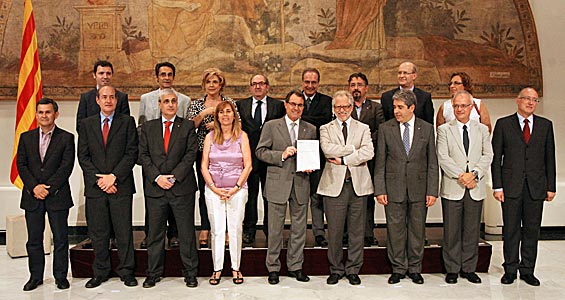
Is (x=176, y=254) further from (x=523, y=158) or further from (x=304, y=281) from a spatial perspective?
(x=523, y=158)

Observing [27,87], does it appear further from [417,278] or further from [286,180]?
[417,278]

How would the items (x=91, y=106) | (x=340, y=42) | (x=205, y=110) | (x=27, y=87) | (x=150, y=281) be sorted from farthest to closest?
(x=340, y=42) < (x=27, y=87) < (x=91, y=106) < (x=205, y=110) < (x=150, y=281)

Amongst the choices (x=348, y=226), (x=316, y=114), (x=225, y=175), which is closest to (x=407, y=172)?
(x=348, y=226)

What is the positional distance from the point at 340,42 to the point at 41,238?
4.48 meters

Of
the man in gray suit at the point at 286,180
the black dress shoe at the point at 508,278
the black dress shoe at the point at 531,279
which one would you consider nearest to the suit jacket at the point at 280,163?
the man in gray suit at the point at 286,180

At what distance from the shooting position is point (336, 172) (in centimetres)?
513

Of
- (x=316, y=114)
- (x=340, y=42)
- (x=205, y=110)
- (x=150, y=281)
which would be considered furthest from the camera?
(x=340, y=42)

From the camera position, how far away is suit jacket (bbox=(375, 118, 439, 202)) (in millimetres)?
5121

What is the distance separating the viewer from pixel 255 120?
5637mm

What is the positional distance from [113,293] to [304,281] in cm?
172

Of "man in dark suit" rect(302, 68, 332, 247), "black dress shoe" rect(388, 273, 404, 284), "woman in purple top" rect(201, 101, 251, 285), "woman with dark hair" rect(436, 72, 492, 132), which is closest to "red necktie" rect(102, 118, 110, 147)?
"woman in purple top" rect(201, 101, 251, 285)

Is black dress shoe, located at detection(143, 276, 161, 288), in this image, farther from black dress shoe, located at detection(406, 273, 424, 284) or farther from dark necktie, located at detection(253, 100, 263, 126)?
black dress shoe, located at detection(406, 273, 424, 284)

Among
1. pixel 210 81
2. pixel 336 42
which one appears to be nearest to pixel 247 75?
pixel 336 42

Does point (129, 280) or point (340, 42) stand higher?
point (340, 42)
